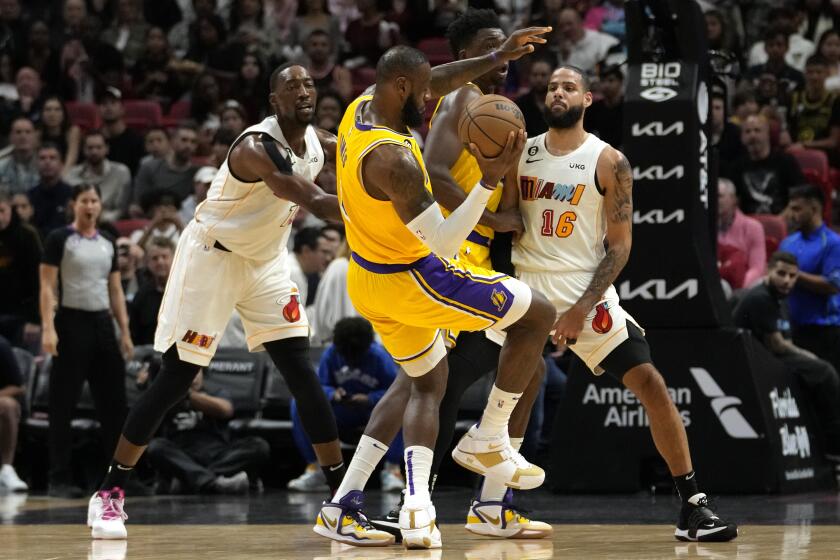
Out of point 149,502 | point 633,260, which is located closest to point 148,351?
point 149,502

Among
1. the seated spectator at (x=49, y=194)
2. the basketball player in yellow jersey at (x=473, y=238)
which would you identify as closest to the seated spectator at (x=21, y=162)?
the seated spectator at (x=49, y=194)

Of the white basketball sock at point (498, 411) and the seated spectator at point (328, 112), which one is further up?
the seated spectator at point (328, 112)

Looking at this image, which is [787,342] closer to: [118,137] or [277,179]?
[277,179]


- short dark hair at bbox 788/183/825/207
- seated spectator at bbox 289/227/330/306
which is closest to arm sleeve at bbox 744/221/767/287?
short dark hair at bbox 788/183/825/207

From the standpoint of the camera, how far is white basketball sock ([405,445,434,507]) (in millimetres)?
5328

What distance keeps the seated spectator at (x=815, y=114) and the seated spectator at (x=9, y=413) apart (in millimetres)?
6898

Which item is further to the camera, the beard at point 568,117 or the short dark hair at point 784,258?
the short dark hair at point 784,258

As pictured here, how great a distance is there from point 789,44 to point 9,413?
8.28 m

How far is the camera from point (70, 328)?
9406 millimetres

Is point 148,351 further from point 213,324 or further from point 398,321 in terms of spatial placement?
point 398,321

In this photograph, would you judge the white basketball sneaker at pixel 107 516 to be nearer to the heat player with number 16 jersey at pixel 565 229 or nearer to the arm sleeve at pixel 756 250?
the heat player with number 16 jersey at pixel 565 229

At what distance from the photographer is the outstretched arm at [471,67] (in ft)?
19.0

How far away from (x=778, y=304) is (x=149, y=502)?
435 centimetres

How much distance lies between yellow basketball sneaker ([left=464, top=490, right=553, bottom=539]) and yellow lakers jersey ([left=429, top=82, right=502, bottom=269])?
1049 millimetres
